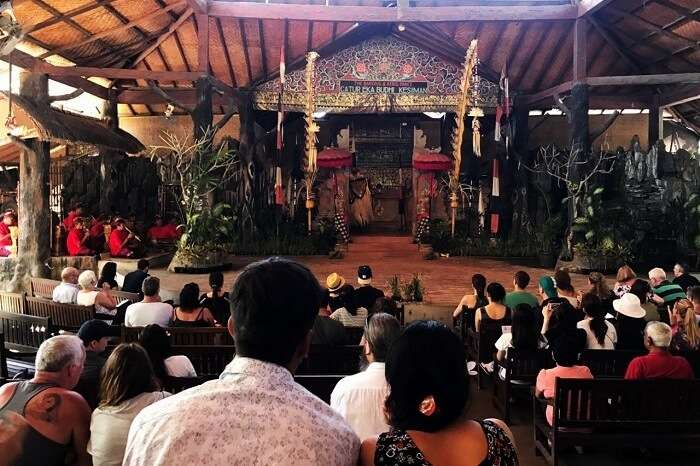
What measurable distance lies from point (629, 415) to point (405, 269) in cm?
768

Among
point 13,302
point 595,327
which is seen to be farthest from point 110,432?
point 13,302

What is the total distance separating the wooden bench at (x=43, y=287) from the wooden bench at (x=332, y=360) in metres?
4.52

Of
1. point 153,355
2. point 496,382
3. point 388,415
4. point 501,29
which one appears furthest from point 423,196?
point 388,415

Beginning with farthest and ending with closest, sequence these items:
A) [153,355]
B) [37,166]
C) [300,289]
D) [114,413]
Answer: [37,166] < [153,355] < [114,413] < [300,289]

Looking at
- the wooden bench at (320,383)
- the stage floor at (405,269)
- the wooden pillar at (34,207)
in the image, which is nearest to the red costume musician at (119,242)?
the stage floor at (405,269)

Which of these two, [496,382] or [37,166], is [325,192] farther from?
[496,382]

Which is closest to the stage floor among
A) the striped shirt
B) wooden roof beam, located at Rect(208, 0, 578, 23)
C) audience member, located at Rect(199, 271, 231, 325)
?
the striped shirt

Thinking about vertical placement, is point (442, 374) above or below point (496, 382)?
above

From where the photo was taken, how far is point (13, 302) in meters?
6.22

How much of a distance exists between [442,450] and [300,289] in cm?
50

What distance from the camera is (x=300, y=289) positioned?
1220mm

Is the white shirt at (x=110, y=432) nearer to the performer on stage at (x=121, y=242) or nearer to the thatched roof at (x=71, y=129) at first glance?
the thatched roof at (x=71, y=129)

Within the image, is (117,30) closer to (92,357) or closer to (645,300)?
(92,357)

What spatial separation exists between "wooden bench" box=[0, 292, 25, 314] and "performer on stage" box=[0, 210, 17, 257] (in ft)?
13.8
